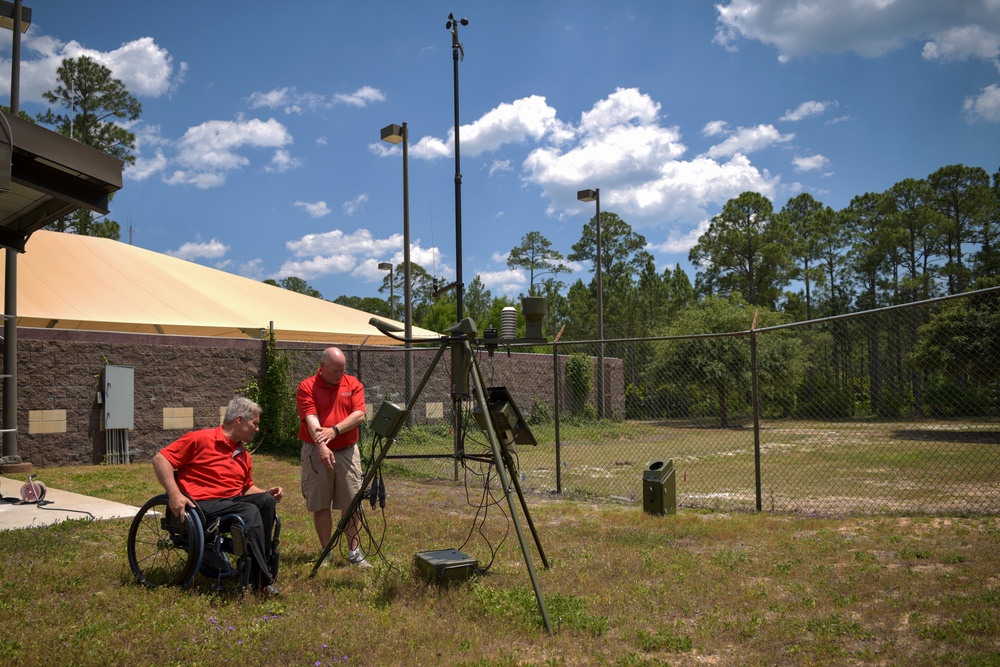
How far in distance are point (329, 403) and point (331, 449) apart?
371mm

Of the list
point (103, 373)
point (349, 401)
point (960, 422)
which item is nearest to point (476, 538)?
point (349, 401)

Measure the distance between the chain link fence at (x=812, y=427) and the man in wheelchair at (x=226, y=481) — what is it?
3.62 feet

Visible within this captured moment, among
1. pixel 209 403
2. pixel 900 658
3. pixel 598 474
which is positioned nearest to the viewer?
pixel 900 658

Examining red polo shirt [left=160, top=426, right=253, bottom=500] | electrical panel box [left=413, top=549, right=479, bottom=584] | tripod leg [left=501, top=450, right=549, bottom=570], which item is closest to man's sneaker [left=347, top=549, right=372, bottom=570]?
electrical panel box [left=413, top=549, right=479, bottom=584]

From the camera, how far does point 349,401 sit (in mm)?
5785

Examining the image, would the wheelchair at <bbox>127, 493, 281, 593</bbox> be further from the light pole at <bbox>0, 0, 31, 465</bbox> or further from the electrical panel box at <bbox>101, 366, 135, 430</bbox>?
the electrical panel box at <bbox>101, 366, 135, 430</bbox>

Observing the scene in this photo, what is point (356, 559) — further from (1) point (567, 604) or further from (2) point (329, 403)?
(1) point (567, 604)

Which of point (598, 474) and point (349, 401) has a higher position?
point (349, 401)

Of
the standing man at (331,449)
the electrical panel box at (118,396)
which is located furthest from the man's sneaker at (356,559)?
the electrical panel box at (118,396)

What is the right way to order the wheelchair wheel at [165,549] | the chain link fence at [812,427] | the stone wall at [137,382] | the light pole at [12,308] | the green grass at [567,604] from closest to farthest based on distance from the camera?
1. the green grass at [567,604]
2. the wheelchair wheel at [165,549]
3. the chain link fence at [812,427]
4. the light pole at [12,308]
5. the stone wall at [137,382]

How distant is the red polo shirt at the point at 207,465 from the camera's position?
4.92 metres

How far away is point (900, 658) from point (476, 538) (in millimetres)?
3841

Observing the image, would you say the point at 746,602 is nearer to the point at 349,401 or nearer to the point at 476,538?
the point at 476,538

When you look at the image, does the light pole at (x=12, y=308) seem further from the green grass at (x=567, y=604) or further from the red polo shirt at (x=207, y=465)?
the red polo shirt at (x=207, y=465)
